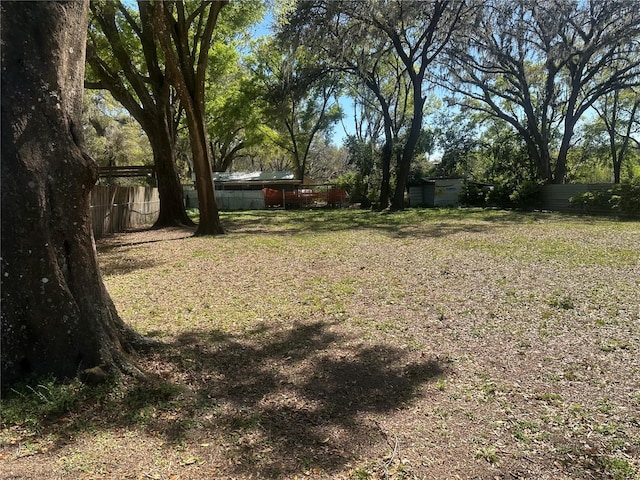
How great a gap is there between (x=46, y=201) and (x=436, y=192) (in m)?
27.1

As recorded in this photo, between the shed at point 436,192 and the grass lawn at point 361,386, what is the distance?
2045cm

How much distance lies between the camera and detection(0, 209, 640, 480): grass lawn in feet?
7.95

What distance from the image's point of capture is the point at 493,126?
116 feet

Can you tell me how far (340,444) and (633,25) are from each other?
24.2 metres

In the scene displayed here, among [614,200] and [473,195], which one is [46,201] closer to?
[614,200]

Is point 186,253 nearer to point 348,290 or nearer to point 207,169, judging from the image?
point 207,169

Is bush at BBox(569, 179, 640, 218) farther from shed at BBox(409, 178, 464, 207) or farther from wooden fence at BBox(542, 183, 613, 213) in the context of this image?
shed at BBox(409, 178, 464, 207)

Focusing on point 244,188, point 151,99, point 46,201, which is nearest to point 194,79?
point 151,99

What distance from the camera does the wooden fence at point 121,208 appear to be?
1405 cm

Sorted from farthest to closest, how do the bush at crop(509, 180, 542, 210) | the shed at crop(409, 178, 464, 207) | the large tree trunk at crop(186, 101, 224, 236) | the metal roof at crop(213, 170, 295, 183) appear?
the metal roof at crop(213, 170, 295, 183) → the shed at crop(409, 178, 464, 207) → the bush at crop(509, 180, 542, 210) → the large tree trunk at crop(186, 101, 224, 236)

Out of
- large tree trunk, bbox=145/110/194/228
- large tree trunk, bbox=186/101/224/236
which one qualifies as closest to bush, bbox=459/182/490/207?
large tree trunk, bbox=145/110/194/228

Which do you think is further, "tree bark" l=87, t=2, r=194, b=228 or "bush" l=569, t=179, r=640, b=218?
"bush" l=569, t=179, r=640, b=218

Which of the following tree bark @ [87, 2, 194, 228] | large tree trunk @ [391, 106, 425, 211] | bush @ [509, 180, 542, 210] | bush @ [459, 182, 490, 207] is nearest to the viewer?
tree bark @ [87, 2, 194, 228]

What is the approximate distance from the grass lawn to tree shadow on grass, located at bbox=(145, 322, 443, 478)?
0.6 inches
